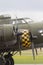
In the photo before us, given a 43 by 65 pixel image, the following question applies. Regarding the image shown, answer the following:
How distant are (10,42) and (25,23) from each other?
1537 millimetres

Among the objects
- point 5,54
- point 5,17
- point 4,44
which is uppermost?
point 5,17

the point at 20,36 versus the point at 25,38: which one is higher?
the point at 20,36

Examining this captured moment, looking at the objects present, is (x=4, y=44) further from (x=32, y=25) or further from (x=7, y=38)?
(x=32, y=25)

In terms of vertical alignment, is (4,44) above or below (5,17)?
below

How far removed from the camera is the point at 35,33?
17016mm

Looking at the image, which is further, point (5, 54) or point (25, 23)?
point (5, 54)

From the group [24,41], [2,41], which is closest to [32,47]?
[24,41]

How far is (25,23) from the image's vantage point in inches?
691

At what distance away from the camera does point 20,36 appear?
54.9 feet

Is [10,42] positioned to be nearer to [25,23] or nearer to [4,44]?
[4,44]

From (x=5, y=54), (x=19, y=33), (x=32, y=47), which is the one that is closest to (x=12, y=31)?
(x=19, y=33)

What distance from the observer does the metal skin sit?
1667 cm

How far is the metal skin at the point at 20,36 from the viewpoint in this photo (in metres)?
16.7

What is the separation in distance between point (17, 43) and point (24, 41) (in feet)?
1.39
